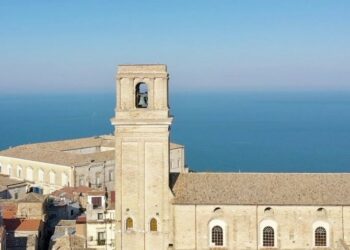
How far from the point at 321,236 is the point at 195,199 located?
6.37 m

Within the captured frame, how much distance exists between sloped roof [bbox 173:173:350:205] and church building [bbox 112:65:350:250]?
0.05 m

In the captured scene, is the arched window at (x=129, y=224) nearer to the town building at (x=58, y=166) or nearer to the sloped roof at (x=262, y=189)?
the sloped roof at (x=262, y=189)

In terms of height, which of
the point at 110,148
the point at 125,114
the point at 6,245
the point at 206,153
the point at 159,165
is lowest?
the point at 6,245

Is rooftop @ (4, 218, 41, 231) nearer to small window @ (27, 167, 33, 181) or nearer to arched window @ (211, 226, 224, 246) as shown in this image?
arched window @ (211, 226, 224, 246)

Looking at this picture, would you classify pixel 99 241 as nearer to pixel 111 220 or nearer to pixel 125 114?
pixel 111 220

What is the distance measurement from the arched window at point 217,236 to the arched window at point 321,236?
4.59 m

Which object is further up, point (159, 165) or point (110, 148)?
point (110, 148)

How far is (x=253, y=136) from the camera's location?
14625cm

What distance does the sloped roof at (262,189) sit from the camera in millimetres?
29781

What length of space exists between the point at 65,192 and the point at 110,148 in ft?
59.4

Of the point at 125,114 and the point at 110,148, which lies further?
the point at 110,148

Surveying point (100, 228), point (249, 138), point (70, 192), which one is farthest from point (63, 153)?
point (249, 138)

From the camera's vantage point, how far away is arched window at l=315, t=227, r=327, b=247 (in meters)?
29.9

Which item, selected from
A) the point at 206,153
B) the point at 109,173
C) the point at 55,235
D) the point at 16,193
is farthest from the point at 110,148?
the point at 206,153
